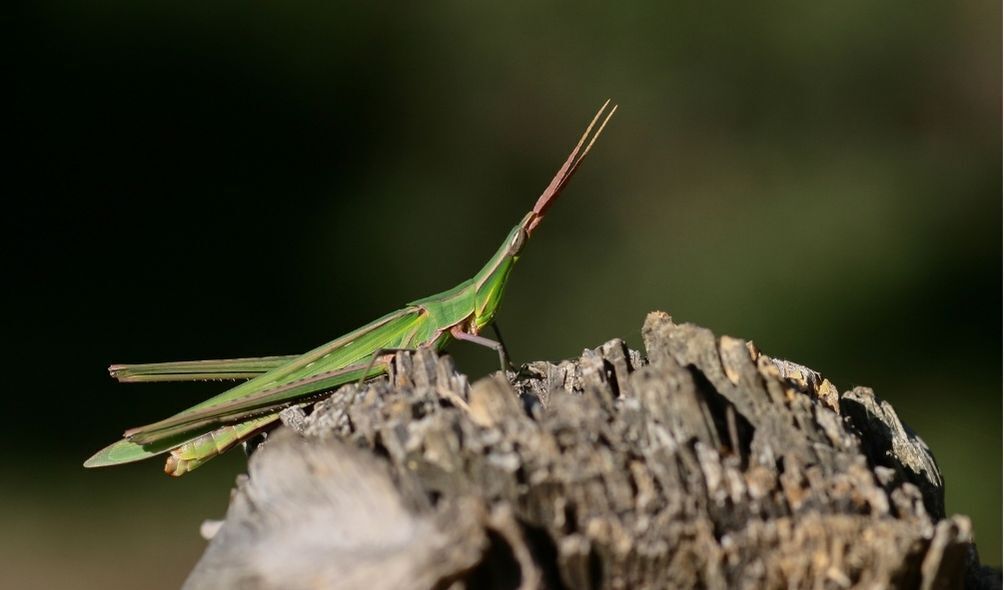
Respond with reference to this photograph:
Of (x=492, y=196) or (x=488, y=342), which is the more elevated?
(x=492, y=196)

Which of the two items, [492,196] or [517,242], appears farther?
[492,196]

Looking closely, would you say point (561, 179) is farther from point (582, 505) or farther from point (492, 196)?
point (492, 196)

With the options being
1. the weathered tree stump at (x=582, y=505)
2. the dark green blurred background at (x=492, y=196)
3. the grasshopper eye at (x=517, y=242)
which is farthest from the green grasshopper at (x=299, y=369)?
the dark green blurred background at (x=492, y=196)

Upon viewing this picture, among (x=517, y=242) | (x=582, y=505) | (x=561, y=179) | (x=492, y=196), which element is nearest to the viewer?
(x=582, y=505)

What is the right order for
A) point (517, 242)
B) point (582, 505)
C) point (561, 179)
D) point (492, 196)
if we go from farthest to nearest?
point (492, 196) < point (517, 242) < point (561, 179) < point (582, 505)

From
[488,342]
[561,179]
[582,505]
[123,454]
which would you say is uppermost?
[561,179]

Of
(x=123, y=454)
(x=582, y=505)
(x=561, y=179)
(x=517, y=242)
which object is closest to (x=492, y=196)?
(x=517, y=242)
